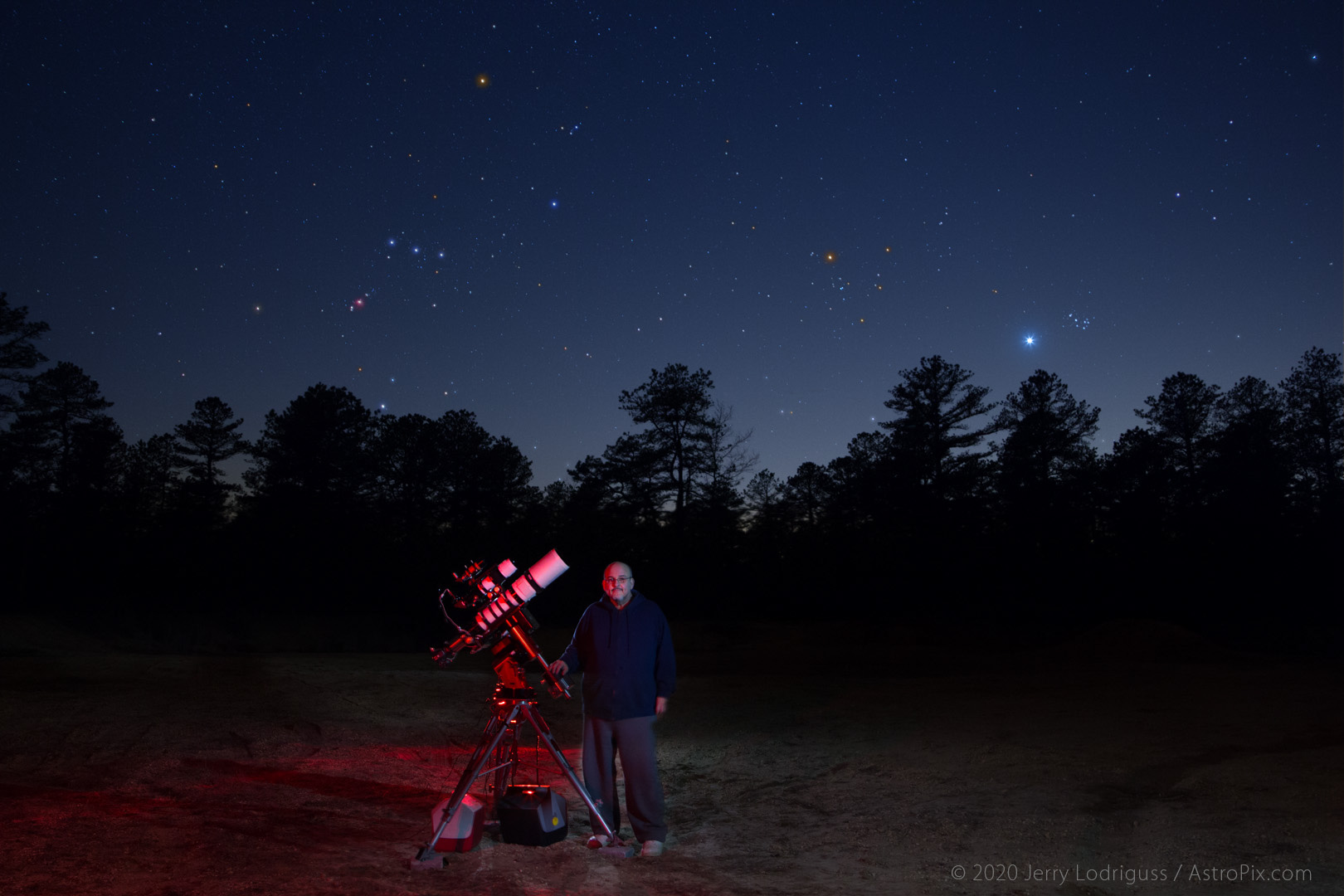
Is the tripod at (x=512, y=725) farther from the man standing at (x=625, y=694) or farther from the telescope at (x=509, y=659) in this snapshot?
the man standing at (x=625, y=694)

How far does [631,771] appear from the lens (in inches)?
231

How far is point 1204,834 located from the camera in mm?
5875

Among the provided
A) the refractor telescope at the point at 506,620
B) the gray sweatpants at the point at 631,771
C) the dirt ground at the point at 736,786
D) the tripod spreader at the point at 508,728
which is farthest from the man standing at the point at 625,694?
the dirt ground at the point at 736,786

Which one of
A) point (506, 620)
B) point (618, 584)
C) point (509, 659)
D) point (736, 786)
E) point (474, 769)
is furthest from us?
point (736, 786)

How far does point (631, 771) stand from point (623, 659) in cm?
79

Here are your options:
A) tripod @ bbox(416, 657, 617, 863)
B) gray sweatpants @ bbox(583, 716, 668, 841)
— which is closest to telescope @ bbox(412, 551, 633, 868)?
tripod @ bbox(416, 657, 617, 863)

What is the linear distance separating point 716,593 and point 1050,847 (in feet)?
119

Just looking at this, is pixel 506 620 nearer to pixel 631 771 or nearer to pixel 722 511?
pixel 631 771

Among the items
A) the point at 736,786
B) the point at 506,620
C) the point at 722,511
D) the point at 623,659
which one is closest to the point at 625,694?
the point at 623,659

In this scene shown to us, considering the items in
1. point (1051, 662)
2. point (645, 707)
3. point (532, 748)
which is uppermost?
point (645, 707)

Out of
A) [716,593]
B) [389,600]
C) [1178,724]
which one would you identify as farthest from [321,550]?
[1178,724]

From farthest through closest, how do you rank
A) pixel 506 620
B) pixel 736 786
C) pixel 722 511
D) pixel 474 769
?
pixel 722 511 < pixel 736 786 < pixel 506 620 < pixel 474 769

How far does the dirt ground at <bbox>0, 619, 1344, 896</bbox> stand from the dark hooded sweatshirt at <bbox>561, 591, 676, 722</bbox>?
1.04 m

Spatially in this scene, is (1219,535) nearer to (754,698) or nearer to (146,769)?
(754,698)
